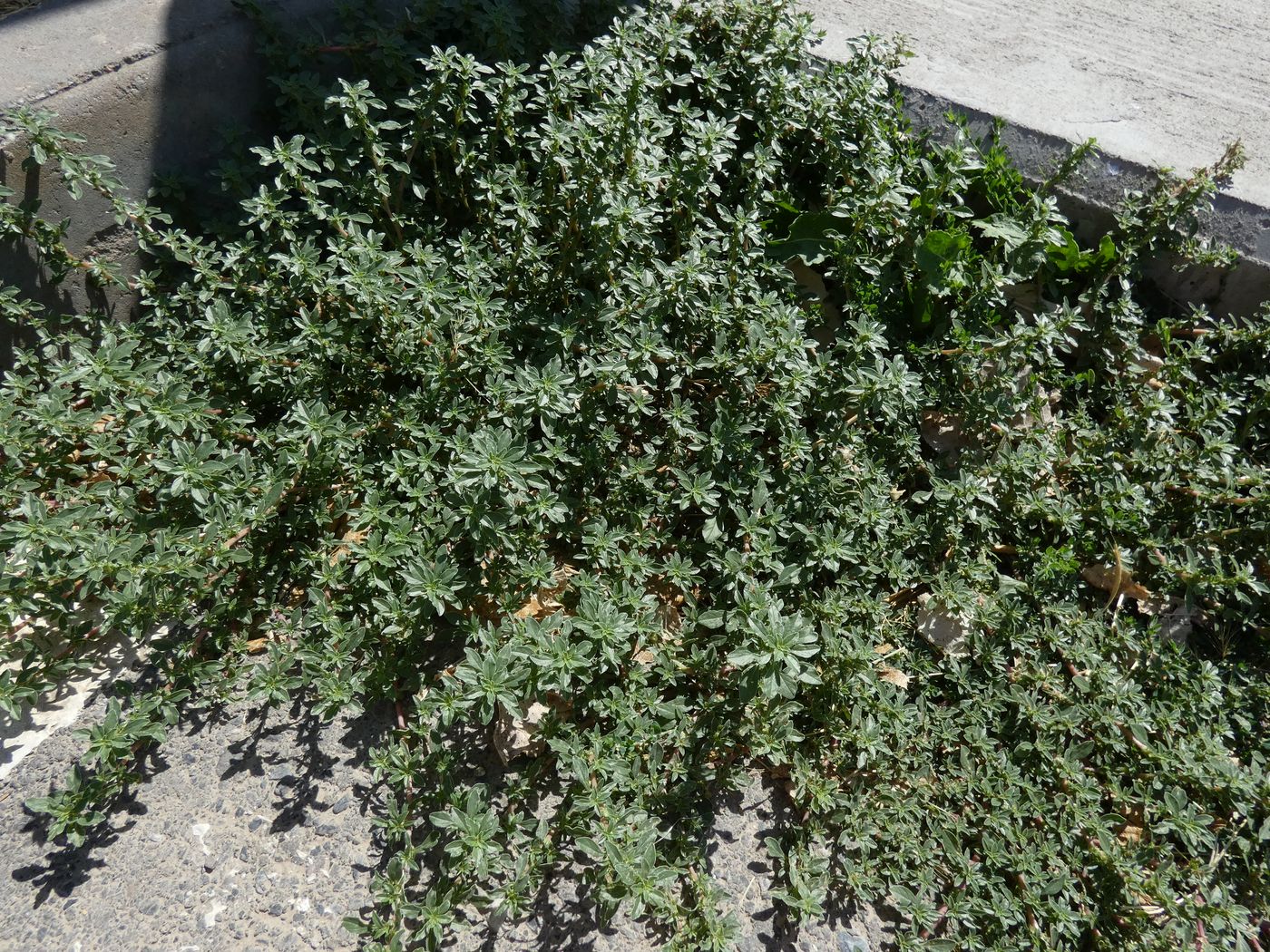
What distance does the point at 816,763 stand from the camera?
8.86 ft

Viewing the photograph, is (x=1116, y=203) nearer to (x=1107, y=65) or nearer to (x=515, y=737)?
(x=1107, y=65)

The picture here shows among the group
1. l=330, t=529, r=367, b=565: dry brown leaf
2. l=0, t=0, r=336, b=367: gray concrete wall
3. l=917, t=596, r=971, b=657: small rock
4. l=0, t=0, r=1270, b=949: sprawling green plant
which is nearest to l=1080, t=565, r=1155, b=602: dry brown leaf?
l=0, t=0, r=1270, b=949: sprawling green plant

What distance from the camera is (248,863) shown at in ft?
7.98

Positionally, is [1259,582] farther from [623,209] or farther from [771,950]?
[623,209]

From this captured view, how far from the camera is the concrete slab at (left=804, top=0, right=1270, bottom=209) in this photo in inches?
146

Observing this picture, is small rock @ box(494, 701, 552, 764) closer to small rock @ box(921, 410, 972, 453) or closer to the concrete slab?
small rock @ box(921, 410, 972, 453)

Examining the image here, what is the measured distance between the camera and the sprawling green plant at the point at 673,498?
251cm

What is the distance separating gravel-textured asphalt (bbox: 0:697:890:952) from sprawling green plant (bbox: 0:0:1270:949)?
10cm

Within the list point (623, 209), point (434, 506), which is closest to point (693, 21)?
point (623, 209)

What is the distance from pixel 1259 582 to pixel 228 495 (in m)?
3.38

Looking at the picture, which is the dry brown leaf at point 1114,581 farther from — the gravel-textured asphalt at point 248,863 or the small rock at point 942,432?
the gravel-textured asphalt at point 248,863

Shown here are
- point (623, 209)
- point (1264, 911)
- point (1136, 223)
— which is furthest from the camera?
point (1136, 223)

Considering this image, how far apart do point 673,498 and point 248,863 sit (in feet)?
5.28

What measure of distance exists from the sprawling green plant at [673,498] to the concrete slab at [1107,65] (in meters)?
0.34
